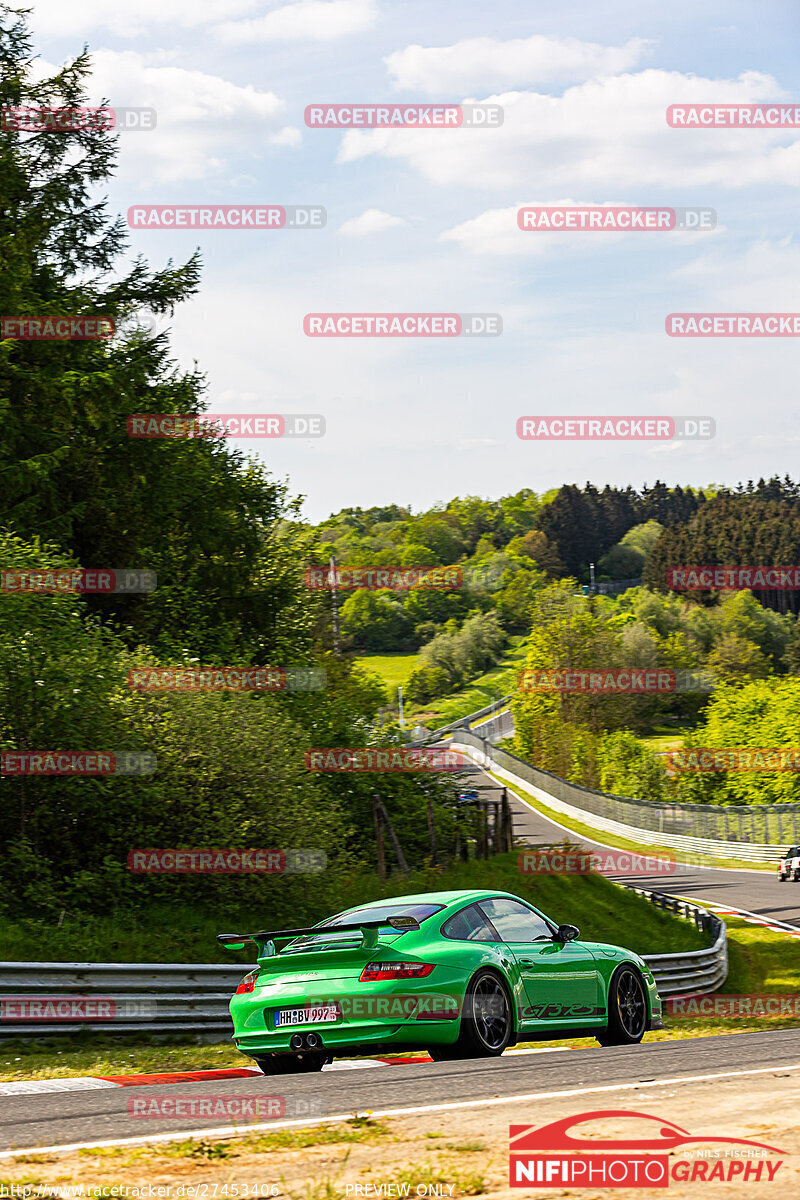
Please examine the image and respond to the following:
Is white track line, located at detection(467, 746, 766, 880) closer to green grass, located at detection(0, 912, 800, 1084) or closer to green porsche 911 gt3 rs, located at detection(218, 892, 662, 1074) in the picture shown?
green grass, located at detection(0, 912, 800, 1084)

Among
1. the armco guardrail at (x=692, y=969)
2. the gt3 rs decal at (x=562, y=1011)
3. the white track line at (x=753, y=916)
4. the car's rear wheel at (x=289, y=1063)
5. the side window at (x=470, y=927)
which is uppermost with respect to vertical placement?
the side window at (x=470, y=927)

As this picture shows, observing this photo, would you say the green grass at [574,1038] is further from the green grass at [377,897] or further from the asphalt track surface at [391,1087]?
the asphalt track surface at [391,1087]

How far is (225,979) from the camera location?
12695mm

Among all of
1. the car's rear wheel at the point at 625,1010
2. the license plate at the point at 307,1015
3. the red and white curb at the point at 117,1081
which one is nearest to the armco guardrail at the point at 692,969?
the car's rear wheel at the point at 625,1010

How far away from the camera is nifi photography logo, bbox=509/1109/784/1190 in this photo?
15.0ft

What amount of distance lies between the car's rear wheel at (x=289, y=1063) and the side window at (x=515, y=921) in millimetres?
1560

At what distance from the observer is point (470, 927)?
29.4ft

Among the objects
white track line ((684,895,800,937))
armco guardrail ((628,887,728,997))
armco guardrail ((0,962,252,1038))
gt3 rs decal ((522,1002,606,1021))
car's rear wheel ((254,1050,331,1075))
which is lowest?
white track line ((684,895,800,937))

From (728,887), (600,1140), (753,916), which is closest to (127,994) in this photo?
(600,1140)

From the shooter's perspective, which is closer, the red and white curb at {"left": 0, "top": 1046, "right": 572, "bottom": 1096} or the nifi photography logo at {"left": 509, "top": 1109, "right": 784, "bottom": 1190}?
the nifi photography logo at {"left": 509, "top": 1109, "right": 784, "bottom": 1190}

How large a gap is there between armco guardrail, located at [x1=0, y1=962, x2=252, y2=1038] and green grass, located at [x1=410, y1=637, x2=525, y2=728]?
12914 cm

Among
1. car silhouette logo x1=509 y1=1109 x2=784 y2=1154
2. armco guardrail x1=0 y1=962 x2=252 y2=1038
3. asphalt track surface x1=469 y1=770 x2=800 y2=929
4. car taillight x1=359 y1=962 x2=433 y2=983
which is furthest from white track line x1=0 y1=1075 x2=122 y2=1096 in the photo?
asphalt track surface x1=469 y1=770 x2=800 y2=929

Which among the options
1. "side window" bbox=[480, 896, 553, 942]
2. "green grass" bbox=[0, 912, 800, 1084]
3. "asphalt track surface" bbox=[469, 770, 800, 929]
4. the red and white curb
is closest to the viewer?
the red and white curb

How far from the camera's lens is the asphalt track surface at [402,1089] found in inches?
230
